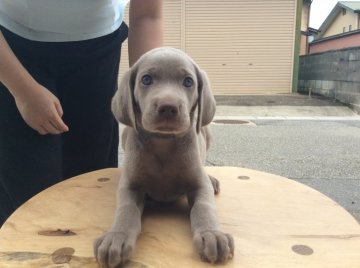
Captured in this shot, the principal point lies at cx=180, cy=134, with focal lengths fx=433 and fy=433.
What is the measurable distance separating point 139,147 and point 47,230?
446 millimetres

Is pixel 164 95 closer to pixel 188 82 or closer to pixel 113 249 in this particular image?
pixel 188 82

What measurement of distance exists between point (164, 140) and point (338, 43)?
559 inches

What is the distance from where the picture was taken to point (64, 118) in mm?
2176

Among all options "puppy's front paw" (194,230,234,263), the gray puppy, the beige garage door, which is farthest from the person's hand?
the beige garage door

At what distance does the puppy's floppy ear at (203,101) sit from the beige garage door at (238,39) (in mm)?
10434

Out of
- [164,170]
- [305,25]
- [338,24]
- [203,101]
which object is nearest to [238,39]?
[305,25]

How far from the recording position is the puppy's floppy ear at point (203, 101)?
165 centimetres

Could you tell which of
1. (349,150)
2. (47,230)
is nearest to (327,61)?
(349,150)

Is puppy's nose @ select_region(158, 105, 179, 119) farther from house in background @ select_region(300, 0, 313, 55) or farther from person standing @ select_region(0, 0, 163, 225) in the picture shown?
house in background @ select_region(300, 0, 313, 55)

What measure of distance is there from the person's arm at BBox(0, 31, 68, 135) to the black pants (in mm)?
316

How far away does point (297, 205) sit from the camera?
1814 millimetres

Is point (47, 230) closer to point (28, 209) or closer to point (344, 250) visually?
point (28, 209)

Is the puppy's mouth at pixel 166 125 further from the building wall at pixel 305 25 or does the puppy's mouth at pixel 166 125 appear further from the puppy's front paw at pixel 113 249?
the building wall at pixel 305 25

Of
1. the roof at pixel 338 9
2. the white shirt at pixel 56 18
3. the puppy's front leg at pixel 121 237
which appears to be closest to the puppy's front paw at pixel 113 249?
the puppy's front leg at pixel 121 237
